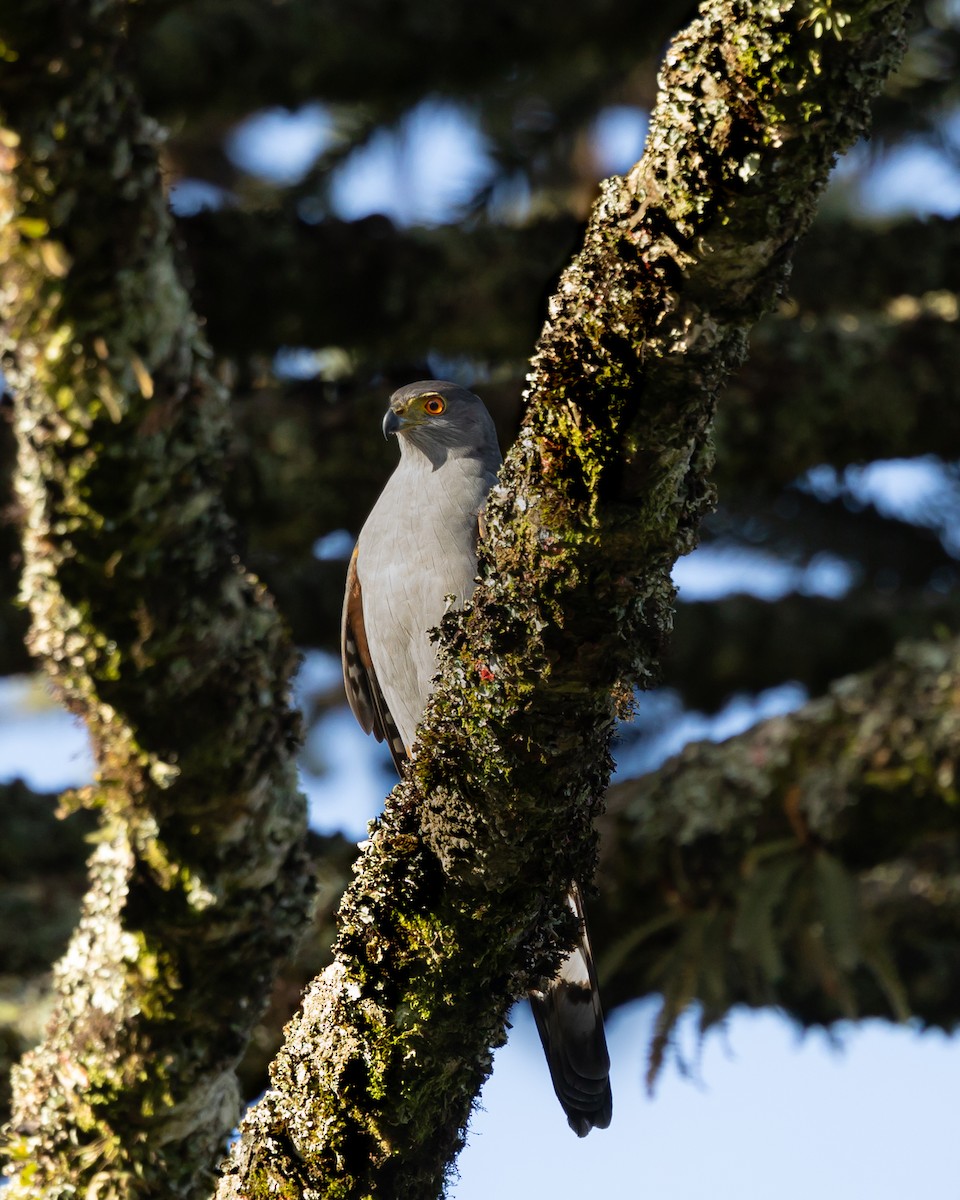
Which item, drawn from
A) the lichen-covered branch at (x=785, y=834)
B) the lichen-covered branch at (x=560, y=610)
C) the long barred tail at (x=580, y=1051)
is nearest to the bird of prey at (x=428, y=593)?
the long barred tail at (x=580, y=1051)

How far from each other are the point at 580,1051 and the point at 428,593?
4.91 feet

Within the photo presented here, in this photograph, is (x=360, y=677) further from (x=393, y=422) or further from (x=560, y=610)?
(x=560, y=610)

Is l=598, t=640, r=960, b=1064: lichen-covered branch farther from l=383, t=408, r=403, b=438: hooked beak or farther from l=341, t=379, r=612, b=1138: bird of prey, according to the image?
l=383, t=408, r=403, b=438: hooked beak

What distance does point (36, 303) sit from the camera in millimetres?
2504

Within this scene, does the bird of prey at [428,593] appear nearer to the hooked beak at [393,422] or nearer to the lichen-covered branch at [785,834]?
the hooked beak at [393,422]

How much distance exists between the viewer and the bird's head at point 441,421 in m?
5.11

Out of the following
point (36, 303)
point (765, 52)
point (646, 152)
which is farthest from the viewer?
point (36, 303)

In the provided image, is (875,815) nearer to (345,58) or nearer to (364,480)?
(364,480)

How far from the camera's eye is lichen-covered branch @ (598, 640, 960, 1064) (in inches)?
211

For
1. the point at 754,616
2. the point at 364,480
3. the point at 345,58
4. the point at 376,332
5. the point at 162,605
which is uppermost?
the point at 345,58

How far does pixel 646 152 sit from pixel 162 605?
1352 millimetres

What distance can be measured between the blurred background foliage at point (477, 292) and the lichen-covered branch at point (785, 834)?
1.11 metres

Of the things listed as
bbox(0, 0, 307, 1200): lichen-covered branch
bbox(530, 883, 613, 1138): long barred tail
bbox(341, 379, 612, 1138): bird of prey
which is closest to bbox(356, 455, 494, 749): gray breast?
bbox(341, 379, 612, 1138): bird of prey

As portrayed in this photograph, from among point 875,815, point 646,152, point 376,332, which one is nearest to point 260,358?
point 376,332
